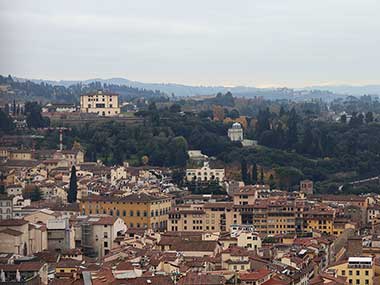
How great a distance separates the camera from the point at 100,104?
26.2 meters

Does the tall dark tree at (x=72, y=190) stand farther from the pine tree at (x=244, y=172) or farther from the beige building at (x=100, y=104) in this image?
the beige building at (x=100, y=104)

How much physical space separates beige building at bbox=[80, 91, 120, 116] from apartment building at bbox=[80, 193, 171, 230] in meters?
10.9

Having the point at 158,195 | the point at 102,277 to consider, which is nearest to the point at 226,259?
the point at 102,277

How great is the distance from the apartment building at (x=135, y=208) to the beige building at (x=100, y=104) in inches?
430

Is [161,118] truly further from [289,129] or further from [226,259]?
[226,259]

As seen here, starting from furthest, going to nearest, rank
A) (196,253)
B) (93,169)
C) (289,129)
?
1. (289,129)
2. (93,169)
3. (196,253)

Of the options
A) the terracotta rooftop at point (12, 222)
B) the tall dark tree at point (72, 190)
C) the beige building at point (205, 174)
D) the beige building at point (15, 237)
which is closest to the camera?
the beige building at point (15, 237)

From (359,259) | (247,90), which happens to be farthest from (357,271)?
(247,90)

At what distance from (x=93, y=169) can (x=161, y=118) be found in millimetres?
4632

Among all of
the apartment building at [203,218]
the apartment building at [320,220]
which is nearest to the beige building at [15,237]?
the apartment building at [203,218]

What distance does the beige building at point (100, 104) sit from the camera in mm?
25922

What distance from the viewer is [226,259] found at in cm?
1053

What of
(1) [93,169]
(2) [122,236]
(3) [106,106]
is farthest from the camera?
(3) [106,106]

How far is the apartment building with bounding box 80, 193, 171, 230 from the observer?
14648 mm
